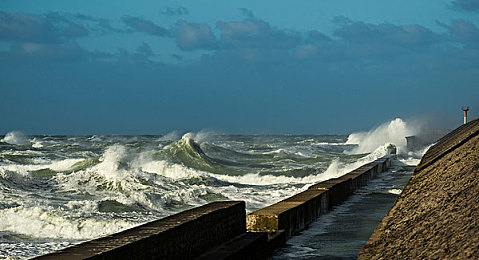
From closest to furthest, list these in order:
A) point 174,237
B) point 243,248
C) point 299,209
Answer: point 174,237
point 243,248
point 299,209

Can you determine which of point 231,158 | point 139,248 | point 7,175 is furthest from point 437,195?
point 231,158

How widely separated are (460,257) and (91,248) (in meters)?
2.07

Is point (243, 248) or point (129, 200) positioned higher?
point (243, 248)

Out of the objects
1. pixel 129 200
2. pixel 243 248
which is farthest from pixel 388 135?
pixel 243 248

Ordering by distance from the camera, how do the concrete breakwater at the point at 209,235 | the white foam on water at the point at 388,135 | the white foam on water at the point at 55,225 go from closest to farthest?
the concrete breakwater at the point at 209,235 → the white foam on water at the point at 55,225 → the white foam on water at the point at 388,135

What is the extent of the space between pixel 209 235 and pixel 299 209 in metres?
2.53

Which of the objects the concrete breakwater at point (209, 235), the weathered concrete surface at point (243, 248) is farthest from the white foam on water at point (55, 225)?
the weathered concrete surface at point (243, 248)

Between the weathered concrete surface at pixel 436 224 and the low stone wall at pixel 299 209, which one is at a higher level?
the weathered concrete surface at pixel 436 224

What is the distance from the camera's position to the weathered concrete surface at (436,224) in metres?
3.84

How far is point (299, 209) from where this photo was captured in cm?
730

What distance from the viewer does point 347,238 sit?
6793 millimetres

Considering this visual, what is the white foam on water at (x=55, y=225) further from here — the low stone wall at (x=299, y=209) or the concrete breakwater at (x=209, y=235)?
the concrete breakwater at (x=209, y=235)

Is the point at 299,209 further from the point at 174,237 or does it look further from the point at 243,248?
the point at 174,237

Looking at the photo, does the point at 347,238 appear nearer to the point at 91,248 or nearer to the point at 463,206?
the point at 463,206
